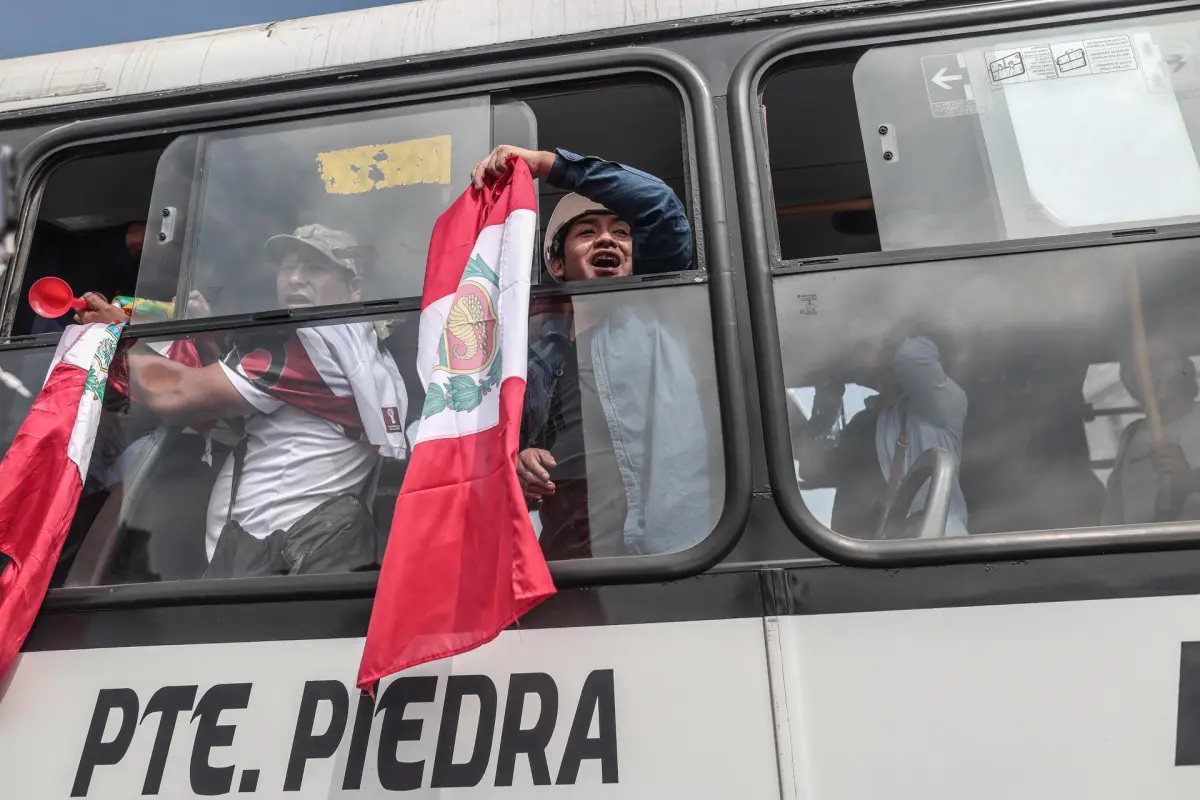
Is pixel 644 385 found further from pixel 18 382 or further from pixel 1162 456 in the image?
pixel 18 382

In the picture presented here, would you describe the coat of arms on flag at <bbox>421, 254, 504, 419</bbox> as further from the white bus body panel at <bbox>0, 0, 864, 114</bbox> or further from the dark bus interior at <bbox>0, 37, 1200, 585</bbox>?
the white bus body panel at <bbox>0, 0, 864, 114</bbox>

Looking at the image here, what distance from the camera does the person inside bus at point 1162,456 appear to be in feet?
4.60

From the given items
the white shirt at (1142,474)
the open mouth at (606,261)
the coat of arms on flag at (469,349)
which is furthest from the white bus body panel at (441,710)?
the open mouth at (606,261)

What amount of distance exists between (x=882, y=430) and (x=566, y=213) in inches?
37.9

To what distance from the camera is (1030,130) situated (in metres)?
1.65

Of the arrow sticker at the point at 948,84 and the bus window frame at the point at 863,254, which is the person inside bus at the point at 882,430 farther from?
the arrow sticker at the point at 948,84

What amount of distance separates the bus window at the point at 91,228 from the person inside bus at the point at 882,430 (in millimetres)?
1544

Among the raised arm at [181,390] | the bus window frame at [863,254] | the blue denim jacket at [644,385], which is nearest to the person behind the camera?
the bus window frame at [863,254]

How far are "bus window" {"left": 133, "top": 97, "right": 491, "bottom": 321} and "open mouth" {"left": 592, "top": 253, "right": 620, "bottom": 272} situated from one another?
0.35 meters

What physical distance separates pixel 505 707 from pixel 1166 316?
52.4 inches

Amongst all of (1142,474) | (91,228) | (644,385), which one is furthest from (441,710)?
(91,228)

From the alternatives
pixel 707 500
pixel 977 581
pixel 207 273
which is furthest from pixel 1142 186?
pixel 207 273

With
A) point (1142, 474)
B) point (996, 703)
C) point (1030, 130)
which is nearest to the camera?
point (996, 703)

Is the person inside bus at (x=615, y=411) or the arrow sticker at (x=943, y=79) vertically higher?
the arrow sticker at (x=943, y=79)
